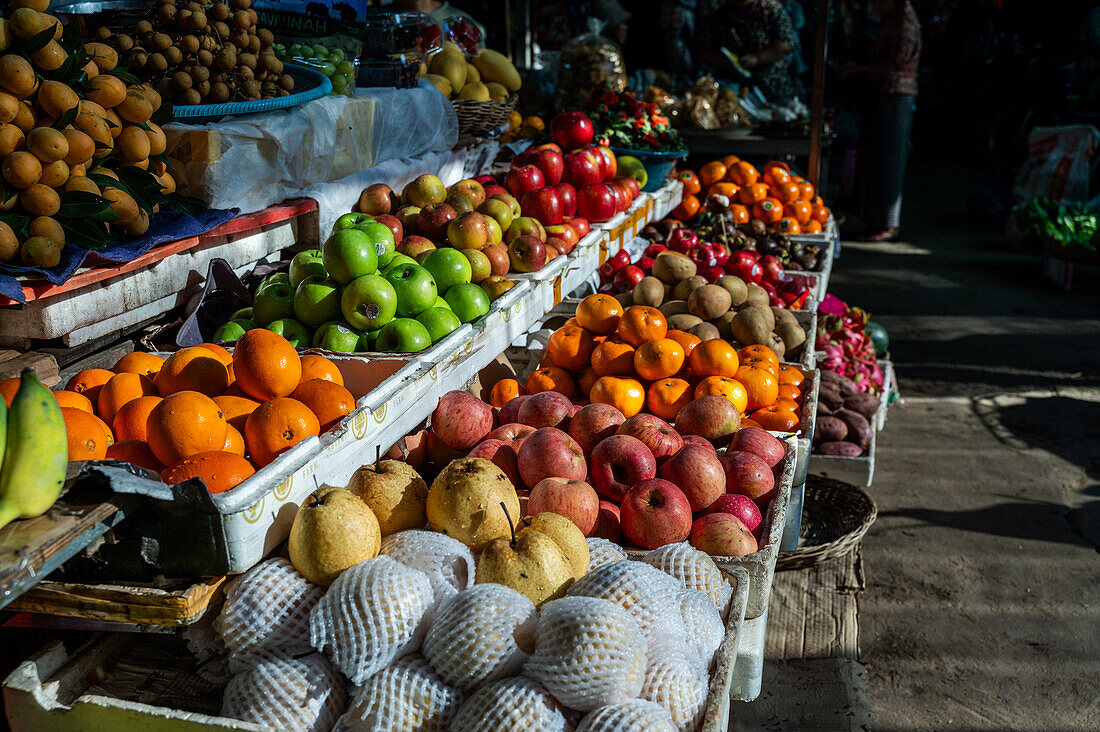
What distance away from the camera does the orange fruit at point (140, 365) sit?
2002 mm

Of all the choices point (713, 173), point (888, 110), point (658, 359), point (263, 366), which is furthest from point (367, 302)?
point (888, 110)

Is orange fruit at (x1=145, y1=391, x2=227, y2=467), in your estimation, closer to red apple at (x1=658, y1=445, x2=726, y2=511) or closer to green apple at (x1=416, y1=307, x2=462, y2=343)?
green apple at (x1=416, y1=307, x2=462, y2=343)

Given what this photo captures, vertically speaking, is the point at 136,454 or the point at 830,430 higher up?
the point at 136,454

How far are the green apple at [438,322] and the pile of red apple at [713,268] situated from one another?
1471mm

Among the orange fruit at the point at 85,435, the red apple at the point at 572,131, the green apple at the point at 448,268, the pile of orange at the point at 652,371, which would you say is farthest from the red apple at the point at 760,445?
the red apple at the point at 572,131

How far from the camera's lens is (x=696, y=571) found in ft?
5.60

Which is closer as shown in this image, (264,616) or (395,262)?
(264,616)

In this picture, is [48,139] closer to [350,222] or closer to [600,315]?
[350,222]

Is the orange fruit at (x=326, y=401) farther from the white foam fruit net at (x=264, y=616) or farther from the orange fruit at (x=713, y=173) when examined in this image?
the orange fruit at (x=713, y=173)

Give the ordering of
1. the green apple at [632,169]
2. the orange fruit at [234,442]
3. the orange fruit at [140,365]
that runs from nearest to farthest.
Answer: the orange fruit at [234,442], the orange fruit at [140,365], the green apple at [632,169]

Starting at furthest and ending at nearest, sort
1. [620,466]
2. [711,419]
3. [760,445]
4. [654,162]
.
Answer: [654,162], [711,419], [760,445], [620,466]

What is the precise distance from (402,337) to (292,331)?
361 mm

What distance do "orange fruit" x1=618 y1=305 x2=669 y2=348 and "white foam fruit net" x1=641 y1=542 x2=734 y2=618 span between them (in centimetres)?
119

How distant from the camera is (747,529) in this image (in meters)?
2.03
